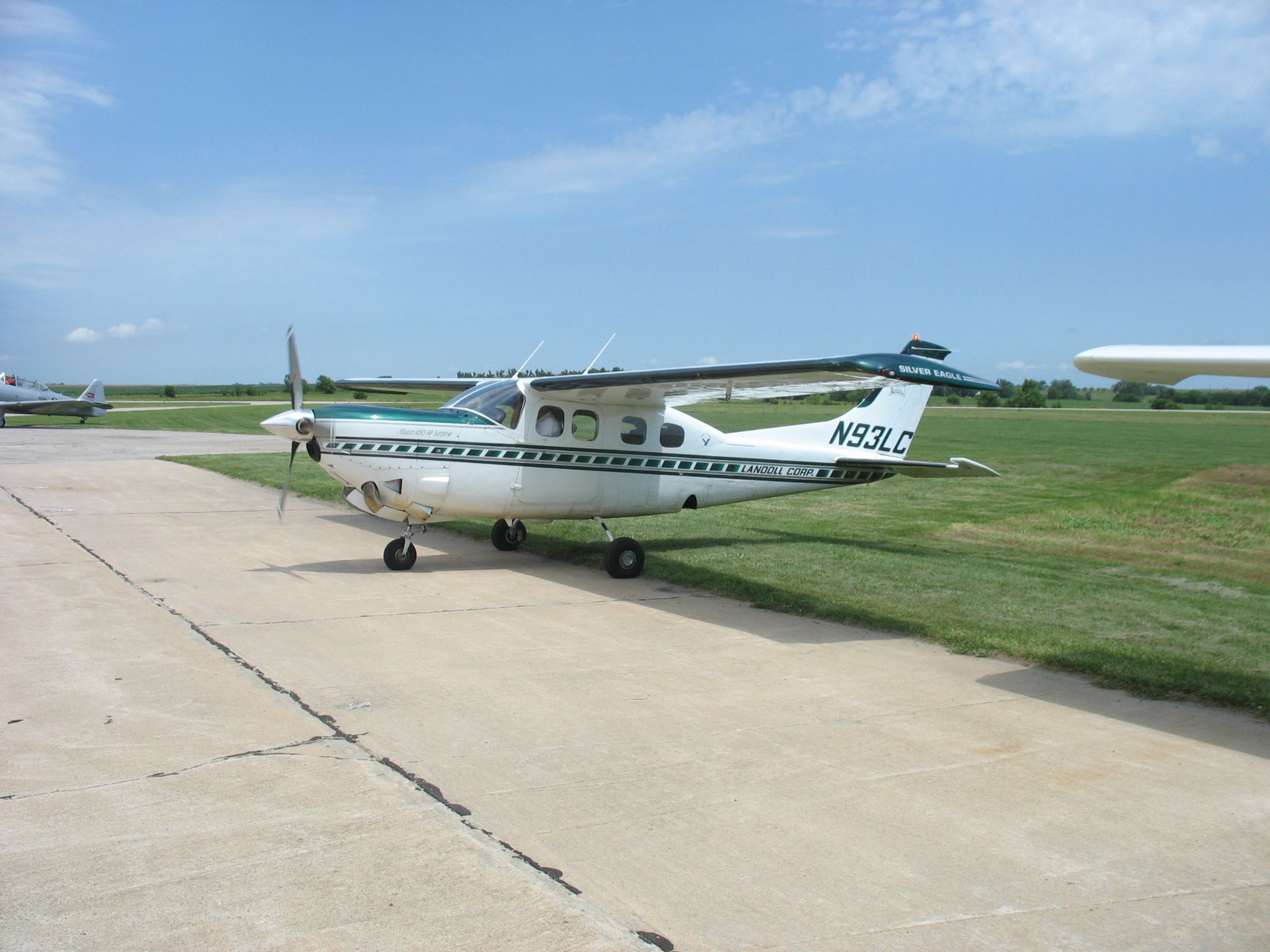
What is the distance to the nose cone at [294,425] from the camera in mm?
9922

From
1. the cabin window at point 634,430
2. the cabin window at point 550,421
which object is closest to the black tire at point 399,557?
the cabin window at point 550,421

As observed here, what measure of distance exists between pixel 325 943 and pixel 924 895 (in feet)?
7.33

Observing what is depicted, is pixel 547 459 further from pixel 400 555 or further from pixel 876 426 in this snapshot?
pixel 876 426

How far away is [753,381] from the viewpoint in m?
9.95

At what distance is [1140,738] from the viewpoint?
5.58 m

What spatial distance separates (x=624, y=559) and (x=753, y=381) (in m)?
2.50

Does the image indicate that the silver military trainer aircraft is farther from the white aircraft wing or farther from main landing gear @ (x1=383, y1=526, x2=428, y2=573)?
the white aircraft wing

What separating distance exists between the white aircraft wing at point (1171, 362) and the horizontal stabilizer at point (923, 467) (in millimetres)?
6645

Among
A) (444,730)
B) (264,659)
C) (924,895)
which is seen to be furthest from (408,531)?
(924,895)

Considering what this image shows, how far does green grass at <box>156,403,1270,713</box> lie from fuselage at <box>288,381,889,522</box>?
871mm

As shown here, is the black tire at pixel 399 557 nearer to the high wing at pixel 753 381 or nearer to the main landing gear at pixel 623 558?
the main landing gear at pixel 623 558

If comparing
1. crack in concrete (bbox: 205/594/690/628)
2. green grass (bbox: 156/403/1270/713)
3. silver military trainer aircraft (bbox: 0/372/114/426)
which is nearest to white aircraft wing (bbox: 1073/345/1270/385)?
green grass (bbox: 156/403/1270/713)

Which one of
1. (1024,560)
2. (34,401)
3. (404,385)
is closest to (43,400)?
(34,401)

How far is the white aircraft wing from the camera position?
15.5ft
